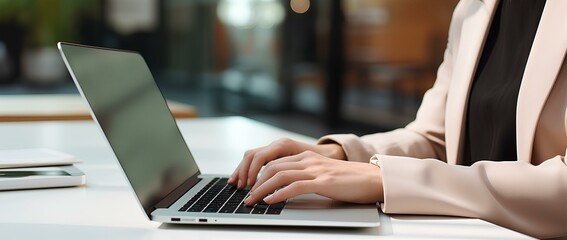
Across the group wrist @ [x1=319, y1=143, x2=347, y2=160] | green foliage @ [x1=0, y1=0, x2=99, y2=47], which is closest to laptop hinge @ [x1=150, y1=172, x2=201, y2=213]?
wrist @ [x1=319, y1=143, x2=347, y2=160]

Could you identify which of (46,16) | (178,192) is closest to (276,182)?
(178,192)

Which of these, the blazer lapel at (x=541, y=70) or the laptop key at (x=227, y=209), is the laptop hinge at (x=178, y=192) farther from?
the blazer lapel at (x=541, y=70)

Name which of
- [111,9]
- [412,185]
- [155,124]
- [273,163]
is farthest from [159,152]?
[111,9]

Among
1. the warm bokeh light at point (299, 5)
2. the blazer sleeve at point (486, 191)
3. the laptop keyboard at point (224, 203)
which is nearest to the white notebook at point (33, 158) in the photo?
the laptop keyboard at point (224, 203)

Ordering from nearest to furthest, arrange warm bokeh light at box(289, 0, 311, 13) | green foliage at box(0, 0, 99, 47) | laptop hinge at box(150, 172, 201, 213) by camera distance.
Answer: laptop hinge at box(150, 172, 201, 213), green foliage at box(0, 0, 99, 47), warm bokeh light at box(289, 0, 311, 13)

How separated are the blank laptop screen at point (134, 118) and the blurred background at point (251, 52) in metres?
4.62

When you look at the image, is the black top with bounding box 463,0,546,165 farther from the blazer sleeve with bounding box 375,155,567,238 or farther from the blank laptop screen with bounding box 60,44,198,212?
the blank laptop screen with bounding box 60,44,198,212

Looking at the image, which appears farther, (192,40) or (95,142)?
(192,40)

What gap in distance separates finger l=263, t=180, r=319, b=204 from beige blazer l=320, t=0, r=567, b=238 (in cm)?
9

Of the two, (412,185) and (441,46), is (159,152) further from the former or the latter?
(441,46)

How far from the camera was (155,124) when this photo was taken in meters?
1.14

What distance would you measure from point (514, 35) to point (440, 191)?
522 millimetres

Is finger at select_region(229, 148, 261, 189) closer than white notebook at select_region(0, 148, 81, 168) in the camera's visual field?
Yes

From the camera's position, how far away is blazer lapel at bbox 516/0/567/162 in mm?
1138
